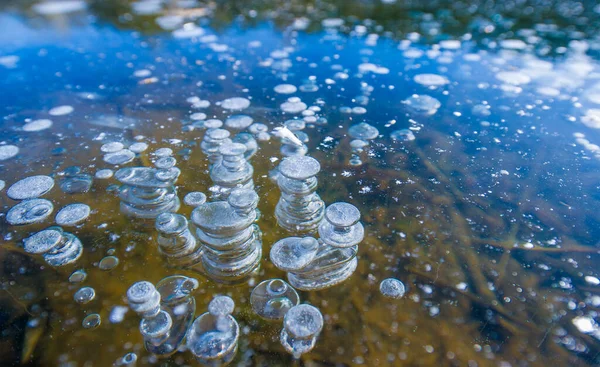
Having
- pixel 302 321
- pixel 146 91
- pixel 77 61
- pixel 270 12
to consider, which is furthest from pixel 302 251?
pixel 270 12

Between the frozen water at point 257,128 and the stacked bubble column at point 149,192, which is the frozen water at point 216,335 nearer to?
the stacked bubble column at point 149,192

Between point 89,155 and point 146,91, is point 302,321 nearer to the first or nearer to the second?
point 89,155

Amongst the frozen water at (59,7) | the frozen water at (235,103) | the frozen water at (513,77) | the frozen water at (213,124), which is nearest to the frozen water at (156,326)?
the frozen water at (213,124)

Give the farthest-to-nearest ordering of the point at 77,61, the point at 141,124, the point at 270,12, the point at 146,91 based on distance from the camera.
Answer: the point at 270,12, the point at 77,61, the point at 146,91, the point at 141,124

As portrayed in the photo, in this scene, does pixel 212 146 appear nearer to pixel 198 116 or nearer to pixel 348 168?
pixel 198 116

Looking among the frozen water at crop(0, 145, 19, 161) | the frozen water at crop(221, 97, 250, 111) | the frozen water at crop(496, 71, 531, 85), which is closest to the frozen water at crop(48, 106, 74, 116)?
the frozen water at crop(0, 145, 19, 161)
